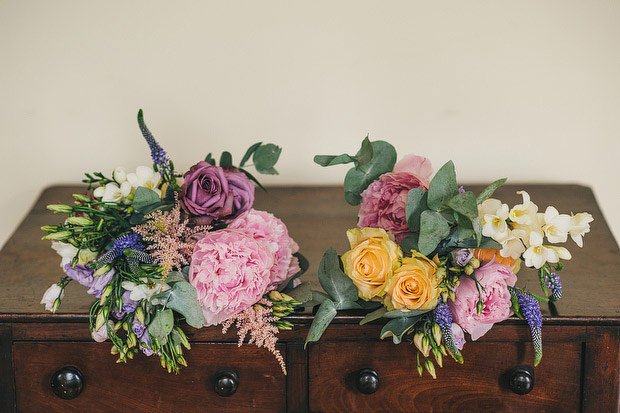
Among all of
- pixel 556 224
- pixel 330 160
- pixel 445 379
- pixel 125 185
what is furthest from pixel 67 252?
pixel 556 224

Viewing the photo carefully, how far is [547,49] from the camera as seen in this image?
4.37 feet

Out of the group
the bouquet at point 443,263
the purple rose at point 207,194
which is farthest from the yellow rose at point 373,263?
the purple rose at point 207,194

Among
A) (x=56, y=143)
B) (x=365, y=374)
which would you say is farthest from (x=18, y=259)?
(x=365, y=374)

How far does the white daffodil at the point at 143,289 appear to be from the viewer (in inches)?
34.5

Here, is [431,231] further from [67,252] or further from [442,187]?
[67,252]

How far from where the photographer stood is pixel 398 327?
87cm

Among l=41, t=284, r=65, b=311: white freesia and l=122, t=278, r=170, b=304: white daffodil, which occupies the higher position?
l=122, t=278, r=170, b=304: white daffodil

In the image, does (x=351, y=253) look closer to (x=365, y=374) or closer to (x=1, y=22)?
(x=365, y=374)

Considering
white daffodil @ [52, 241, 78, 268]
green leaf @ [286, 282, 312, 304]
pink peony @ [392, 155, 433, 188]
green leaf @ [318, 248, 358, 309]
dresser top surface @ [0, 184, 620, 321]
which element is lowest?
dresser top surface @ [0, 184, 620, 321]

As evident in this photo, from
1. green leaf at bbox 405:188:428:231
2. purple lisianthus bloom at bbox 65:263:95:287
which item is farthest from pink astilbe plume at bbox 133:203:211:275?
green leaf at bbox 405:188:428:231

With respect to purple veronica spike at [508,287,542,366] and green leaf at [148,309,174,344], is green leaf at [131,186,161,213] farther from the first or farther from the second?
purple veronica spike at [508,287,542,366]

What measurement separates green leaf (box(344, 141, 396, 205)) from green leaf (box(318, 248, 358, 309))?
0.13 m

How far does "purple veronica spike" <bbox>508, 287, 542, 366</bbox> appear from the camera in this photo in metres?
0.88

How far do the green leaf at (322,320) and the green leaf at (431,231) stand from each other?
0.57 feet
